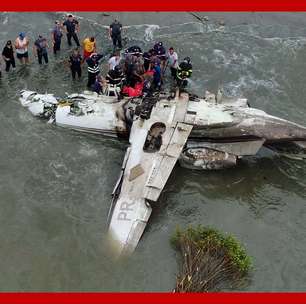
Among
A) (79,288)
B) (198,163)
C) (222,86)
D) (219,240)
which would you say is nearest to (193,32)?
(222,86)

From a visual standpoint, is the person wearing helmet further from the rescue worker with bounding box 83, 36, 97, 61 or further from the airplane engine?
the airplane engine

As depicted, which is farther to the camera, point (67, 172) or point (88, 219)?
point (67, 172)

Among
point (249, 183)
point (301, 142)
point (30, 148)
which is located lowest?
point (30, 148)

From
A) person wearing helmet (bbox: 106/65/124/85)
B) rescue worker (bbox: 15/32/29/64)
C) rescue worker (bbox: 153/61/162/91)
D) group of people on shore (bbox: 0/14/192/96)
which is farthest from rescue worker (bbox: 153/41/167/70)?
rescue worker (bbox: 15/32/29/64)

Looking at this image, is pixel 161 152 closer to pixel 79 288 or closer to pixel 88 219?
pixel 88 219

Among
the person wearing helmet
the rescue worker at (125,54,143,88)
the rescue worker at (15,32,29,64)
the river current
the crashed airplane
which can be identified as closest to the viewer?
the river current

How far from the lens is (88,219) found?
18.1m

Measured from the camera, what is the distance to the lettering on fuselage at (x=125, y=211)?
56.5 ft

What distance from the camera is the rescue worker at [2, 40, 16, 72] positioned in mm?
23797

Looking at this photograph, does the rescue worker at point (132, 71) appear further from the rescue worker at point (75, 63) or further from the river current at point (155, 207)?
the river current at point (155, 207)

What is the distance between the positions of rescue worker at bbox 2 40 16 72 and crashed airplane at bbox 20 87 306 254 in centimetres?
435

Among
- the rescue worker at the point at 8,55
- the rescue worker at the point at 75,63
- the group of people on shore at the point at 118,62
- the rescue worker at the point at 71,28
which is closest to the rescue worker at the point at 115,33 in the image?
the group of people on shore at the point at 118,62

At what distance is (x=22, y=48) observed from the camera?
24469 millimetres

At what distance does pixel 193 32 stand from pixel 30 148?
12.5 metres
